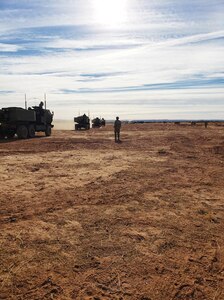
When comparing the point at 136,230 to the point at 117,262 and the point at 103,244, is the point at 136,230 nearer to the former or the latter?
the point at 103,244

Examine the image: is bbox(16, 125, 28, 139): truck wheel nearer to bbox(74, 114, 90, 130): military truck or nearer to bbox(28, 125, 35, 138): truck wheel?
bbox(28, 125, 35, 138): truck wheel

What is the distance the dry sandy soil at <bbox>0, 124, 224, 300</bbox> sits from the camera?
3.82m

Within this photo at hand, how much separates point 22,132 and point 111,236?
22.2 m

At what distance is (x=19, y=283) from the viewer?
3.83m

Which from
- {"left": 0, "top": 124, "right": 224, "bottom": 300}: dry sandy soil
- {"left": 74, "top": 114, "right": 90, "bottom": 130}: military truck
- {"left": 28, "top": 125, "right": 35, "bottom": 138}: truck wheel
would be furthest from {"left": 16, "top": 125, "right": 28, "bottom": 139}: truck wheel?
{"left": 74, "top": 114, "right": 90, "bottom": 130}: military truck

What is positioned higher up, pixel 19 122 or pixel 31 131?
pixel 19 122

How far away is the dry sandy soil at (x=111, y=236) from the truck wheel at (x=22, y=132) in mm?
16399

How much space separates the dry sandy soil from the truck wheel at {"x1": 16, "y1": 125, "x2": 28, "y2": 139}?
16399 mm

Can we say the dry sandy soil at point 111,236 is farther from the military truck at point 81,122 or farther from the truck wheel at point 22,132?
the military truck at point 81,122

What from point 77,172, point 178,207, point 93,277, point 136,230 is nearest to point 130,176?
point 77,172

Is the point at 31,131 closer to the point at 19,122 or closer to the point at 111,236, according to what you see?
the point at 19,122

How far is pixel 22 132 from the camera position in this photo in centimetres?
2616

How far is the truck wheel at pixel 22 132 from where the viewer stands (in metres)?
25.9

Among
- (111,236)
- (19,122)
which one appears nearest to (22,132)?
(19,122)
